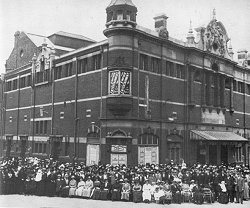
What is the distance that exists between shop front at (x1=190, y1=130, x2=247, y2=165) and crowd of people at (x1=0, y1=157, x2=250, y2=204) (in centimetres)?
1129

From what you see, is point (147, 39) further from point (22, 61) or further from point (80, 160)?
point (22, 61)

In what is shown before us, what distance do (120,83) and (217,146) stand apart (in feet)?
47.8

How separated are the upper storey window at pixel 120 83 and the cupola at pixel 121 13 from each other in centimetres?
391

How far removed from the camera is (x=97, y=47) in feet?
98.3

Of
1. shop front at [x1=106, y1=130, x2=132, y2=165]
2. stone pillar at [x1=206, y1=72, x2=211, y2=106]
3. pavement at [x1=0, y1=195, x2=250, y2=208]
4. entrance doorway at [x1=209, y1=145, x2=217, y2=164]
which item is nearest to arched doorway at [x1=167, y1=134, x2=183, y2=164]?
entrance doorway at [x1=209, y1=145, x2=217, y2=164]

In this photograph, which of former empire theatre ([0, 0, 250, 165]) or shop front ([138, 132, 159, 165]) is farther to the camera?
shop front ([138, 132, 159, 165])

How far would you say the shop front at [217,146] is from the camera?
32.8m

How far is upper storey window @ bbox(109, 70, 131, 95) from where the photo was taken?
89.2 ft

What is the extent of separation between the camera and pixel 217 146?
35.9 m

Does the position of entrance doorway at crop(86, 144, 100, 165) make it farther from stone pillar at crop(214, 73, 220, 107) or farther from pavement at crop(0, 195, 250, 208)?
stone pillar at crop(214, 73, 220, 107)

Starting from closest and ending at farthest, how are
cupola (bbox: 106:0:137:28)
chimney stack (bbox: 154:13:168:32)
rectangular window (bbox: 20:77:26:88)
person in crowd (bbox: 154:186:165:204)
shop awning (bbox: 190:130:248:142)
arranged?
person in crowd (bbox: 154:186:165:204)
cupola (bbox: 106:0:137:28)
chimney stack (bbox: 154:13:168:32)
shop awning (bbox: 190:130:248:142)
rectangular window (bbox: 20:77:26:88)

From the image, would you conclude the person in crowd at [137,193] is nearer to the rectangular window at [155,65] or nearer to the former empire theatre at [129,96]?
the former empire theatre at [129,96]

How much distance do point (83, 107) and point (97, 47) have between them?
5601 millimetres

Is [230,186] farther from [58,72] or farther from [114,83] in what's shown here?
[58,72]
